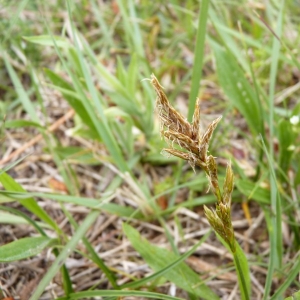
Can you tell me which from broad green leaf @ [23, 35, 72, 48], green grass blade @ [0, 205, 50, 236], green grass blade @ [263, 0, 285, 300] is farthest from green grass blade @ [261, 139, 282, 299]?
broad green leaf @ [23, 35, 72, 48]

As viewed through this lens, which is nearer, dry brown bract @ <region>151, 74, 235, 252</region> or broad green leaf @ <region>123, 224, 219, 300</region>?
dry brown bract @ <region>151, 74, 235, 252</region>

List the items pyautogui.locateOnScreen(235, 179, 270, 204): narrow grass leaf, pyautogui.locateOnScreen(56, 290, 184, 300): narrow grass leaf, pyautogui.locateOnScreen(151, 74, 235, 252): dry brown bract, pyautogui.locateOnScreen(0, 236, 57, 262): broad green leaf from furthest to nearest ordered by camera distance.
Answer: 1. pyautogui.locateOnScreen(235, 179, 270, 204): narrow grass leaf
2. pyautogui.locateOnScreen(0, 236, 57, 262): broad green leaf
3. pyautogui.locateOnScreen(56, 290, 184, 300): narrow grass leaf
4. pyautogui.locateOnScreen(151, 74, 235, 252): dry brown bract

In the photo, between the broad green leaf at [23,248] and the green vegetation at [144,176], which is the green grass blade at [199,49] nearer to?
the green vegetation at [144,176]

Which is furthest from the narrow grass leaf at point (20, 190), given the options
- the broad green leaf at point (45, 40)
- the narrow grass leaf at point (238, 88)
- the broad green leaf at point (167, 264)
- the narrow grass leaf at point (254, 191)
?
the narrow grass leaf at point (238, 88)

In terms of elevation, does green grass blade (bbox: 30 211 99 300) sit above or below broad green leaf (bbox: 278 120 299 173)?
below

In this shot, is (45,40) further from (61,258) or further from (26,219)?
(61,258)

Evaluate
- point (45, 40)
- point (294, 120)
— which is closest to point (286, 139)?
point (294, 120)

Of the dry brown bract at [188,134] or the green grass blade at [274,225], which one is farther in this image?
the green grass blade at [274,225]

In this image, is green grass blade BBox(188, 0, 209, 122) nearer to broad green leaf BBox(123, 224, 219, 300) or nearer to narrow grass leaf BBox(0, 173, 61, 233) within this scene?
broad green leaf BBox(123, 224, 219, 300)
